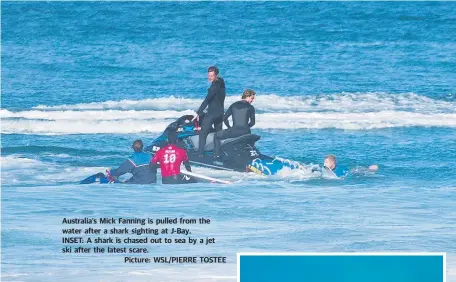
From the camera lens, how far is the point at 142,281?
434 inches

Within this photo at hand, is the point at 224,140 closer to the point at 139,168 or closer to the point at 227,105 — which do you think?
the point at 139,168

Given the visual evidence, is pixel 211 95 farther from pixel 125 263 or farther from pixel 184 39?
pixel 184 39

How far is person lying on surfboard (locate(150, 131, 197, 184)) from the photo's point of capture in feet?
52.5

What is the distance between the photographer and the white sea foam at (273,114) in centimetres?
2517

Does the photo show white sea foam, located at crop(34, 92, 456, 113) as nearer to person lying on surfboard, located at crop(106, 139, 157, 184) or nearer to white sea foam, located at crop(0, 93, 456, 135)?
white sea foam, located at crop(0, 93, 456, 135)

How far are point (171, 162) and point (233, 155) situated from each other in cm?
201

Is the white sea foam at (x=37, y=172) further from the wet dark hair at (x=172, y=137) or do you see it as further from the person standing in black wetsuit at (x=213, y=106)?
the person standing in black wetsuit at (x=213, y=106)

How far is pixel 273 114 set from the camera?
27422 mm

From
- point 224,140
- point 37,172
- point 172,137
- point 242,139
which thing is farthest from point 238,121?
point 37,172

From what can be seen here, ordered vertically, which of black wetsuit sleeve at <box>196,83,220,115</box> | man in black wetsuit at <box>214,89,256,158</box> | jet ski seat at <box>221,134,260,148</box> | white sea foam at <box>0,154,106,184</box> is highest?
black wetsuit sleeve at <box>196,83,220,115</box>

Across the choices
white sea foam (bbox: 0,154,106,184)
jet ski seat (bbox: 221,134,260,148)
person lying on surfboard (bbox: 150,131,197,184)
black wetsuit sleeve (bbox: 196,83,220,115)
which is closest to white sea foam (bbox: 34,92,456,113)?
white sea foam (bbox: 0,154,106,184)

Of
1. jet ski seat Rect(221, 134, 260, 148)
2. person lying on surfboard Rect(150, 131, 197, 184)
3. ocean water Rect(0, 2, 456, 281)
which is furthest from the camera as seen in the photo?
jet ski seat Rect(221, 134, 260, 148)

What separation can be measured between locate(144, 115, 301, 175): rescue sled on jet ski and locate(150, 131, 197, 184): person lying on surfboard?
151cm

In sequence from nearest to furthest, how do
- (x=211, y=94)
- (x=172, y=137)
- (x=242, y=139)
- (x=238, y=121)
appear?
(x=211, y=94) < (x=238, y=121) < (x=242, y=139) < (x=172, y=137)
